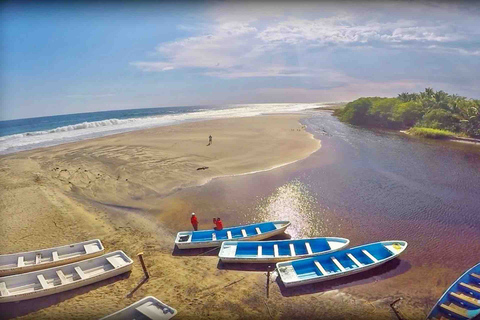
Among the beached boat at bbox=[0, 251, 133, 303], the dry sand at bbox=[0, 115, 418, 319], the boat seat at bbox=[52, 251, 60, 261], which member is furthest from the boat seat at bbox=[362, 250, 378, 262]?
the boat seat at bbox=[52, 251, 60, 261]

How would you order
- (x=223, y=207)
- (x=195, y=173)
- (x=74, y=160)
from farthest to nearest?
(x=74, y=160) → (x=195, y=173) → (x=223, y=207)

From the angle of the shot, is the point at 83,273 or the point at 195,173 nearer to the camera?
the point at 83,273

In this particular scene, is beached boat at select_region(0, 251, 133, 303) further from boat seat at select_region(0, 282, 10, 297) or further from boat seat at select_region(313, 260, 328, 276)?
boat seat at select_region(313, 260, 328, 276)

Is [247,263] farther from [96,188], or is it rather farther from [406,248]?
[96,188]

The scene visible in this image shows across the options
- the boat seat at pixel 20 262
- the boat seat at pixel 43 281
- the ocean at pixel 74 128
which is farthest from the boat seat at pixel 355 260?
the ocean at pixel 74 128

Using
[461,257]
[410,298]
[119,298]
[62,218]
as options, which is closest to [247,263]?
[119,298]

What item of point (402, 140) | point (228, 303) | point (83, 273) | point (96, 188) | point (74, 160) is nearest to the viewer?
point (228, 303)

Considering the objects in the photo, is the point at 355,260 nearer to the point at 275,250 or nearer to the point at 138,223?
the point at 275,250

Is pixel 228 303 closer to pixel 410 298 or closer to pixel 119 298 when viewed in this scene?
pixel 119 298

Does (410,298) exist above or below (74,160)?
below
